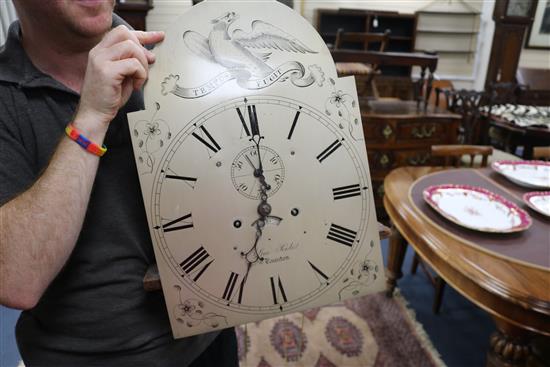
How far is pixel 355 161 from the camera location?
77 cm

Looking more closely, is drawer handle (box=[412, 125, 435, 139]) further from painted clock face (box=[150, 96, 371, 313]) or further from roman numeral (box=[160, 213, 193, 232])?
roman numeral (box=[160, 213, 193, 232])

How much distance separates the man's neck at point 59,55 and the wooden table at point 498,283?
1.19 metres

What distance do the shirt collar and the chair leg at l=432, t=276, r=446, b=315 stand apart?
199 centimetres

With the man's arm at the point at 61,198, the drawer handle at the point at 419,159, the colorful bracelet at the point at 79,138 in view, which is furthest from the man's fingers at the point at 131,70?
the drawer handle at the point at 419,159

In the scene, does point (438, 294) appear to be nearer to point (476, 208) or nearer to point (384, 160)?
point (476, 208)

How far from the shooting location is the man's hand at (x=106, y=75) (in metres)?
0.60

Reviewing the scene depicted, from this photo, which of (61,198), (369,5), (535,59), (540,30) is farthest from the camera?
(535,59)

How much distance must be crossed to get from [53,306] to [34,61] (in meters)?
0.46

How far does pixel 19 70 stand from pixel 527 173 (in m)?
2.11

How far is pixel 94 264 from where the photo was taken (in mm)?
722

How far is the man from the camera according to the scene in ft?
1.90

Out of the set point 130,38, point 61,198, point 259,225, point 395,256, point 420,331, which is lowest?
point 420,331

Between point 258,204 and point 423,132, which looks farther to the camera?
point 423,132

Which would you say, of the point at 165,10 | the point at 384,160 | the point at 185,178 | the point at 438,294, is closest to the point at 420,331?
the point at 438,294
